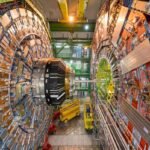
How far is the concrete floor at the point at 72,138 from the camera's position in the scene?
3.96 meters

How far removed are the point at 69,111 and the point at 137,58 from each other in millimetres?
4378

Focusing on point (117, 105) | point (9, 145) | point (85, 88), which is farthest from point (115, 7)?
point (85, 88)

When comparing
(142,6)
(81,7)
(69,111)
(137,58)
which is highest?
(81,7)

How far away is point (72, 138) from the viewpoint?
434 cm

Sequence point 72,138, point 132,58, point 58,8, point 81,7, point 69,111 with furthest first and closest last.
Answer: point 69,111 < point 72,138 < point 58,8 < point 81,7 < point 132,58

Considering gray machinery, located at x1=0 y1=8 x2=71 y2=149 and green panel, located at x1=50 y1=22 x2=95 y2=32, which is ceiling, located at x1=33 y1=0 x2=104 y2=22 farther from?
gray machinery, located at x1=0 y1=8 x2=71 y2=149

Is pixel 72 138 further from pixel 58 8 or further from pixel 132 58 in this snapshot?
pixel 132 58

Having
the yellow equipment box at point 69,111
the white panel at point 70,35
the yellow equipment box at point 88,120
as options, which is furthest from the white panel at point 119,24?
the yellow equipment box at point 69,111

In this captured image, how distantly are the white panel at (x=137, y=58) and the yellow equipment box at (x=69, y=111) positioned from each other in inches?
154

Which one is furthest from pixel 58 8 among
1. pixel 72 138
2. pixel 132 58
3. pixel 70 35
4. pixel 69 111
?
pixel 69 111

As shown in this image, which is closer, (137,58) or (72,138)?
(137,58)

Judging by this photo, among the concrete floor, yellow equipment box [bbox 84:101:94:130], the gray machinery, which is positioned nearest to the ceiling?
the gray machinery

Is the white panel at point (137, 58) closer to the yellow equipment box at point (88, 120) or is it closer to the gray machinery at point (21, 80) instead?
the gray machinery at point (21, 80)

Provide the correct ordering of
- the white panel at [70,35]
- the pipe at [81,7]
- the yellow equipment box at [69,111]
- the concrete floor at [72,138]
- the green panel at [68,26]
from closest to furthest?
the pipe at [81,7] < the concrete floor at [72,138] < the green panel at [68,26] < the yellow equipment box at [69,111] < the white panel at [70,35]
